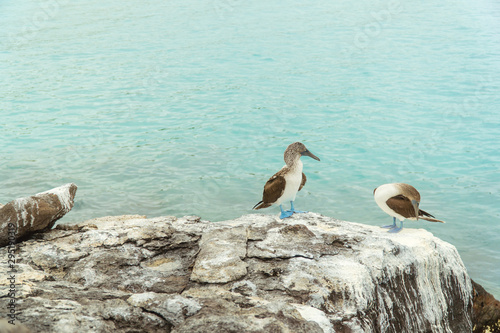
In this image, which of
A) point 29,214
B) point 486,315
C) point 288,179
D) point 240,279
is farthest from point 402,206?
point 29,214

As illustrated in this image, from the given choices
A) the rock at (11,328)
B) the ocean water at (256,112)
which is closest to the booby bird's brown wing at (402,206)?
the ocean water at (256,112)

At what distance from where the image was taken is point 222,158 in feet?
30.9

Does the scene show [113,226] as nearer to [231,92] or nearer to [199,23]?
[231,92]

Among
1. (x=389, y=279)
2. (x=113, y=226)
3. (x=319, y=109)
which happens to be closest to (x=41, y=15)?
(x=319, y=109)

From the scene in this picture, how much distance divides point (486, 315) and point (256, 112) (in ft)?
26.5

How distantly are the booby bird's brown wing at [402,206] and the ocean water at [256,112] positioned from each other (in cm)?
258

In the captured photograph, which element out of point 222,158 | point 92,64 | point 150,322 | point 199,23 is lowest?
point 222,158

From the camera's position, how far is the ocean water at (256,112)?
26.5 ft

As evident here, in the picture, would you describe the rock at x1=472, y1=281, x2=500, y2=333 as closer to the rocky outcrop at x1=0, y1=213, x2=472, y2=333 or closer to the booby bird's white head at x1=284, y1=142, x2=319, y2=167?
the rocky outcrop at x1=0, y1=213, x2=472, y2=333

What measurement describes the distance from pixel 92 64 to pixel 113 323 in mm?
14044

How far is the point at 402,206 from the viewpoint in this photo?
416 centimetres

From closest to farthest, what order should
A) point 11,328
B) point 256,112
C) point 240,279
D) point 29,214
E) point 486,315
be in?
point 11,328, point 240,279, point 29,214, point 486,315, point 256,112

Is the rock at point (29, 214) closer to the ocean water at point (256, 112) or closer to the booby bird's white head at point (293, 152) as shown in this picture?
the booby bird's white head at point (293, 152)

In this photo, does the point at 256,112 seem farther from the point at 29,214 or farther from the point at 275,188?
the point at 29,214
